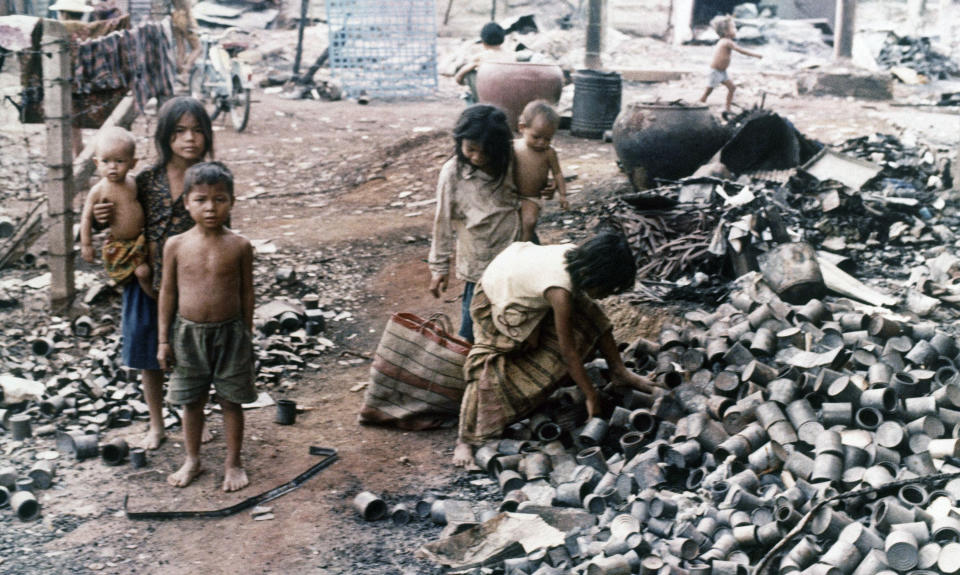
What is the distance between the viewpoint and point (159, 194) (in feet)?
14.5

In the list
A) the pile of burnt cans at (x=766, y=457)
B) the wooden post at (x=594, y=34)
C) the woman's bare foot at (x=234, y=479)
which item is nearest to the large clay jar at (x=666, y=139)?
the pile of burnt cans at (x=766, y=457)

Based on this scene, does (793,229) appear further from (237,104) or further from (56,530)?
(237,104)

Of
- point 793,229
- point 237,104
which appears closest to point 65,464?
point 793,229

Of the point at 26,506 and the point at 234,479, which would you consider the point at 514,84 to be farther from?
the point at 26,506

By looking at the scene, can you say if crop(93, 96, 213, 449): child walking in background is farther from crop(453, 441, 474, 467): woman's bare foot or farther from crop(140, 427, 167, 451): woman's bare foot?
crop(453, 441, 474, 467): woman's bare foot

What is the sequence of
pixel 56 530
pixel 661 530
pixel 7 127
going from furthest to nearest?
pixel 7 127, pixel 56 530, pixel 661 530

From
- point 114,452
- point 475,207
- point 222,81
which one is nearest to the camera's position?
point 114,452

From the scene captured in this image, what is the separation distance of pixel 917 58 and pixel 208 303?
56.8 ft

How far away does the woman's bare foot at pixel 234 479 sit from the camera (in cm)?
418

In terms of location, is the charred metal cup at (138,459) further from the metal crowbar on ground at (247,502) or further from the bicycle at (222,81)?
the bicycle at (222,81)

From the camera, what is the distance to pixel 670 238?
21.5 feet

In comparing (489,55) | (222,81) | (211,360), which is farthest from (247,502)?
(222,81)

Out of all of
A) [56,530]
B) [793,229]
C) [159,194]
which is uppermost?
[159,194]

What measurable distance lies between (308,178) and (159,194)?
22.1 ft
